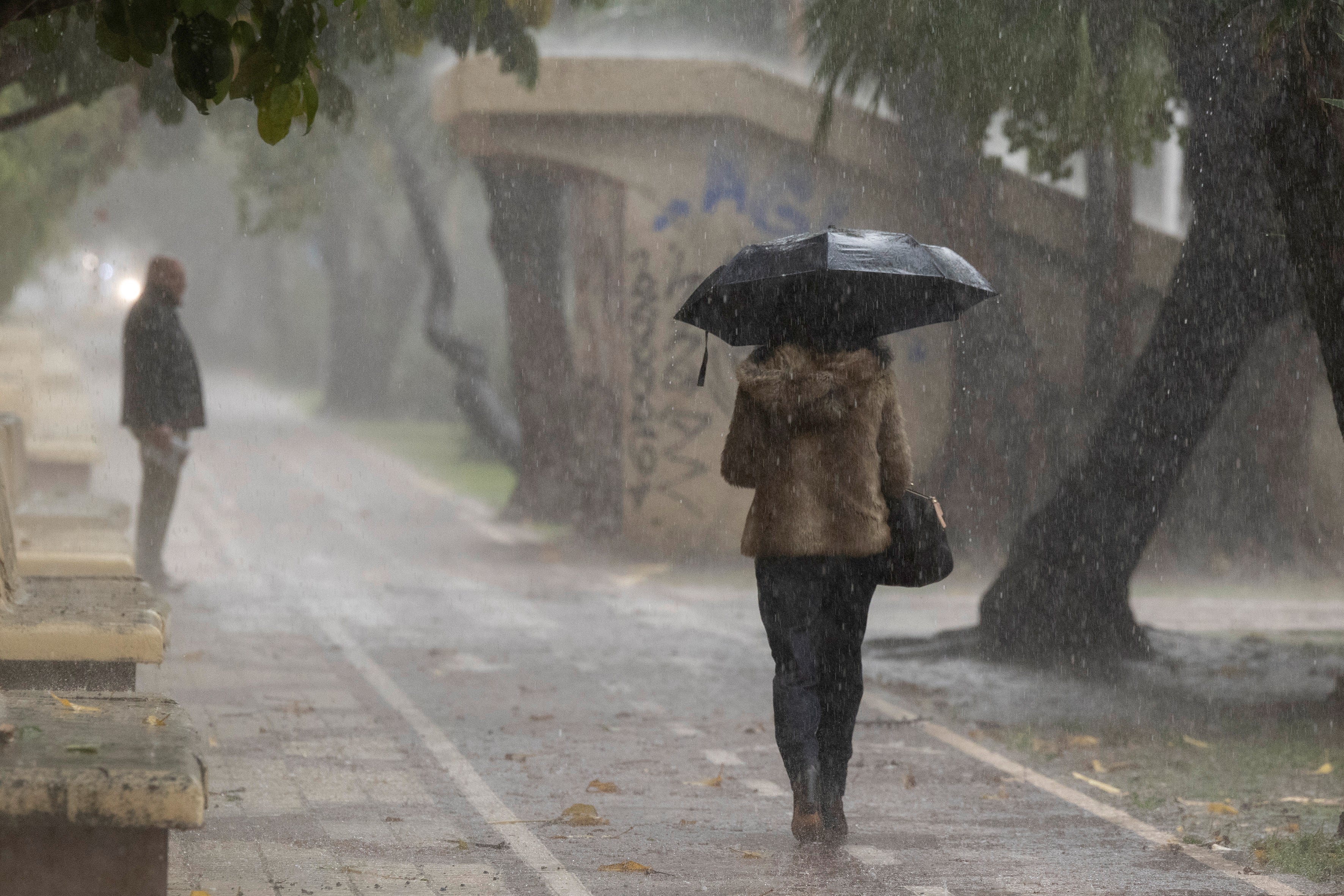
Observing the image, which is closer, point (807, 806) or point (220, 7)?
point (220, 7)

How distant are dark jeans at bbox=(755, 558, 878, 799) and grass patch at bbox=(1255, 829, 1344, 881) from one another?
1.44 meters

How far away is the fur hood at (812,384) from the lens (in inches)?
229

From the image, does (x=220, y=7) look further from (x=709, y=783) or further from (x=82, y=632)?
(x=709, y=783)

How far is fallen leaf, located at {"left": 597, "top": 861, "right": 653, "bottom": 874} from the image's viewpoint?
5680 mm

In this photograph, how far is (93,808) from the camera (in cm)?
400

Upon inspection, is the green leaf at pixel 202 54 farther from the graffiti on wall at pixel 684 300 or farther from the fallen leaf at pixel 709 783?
the graffiti on wall at pixel 684 300

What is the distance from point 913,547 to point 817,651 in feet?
1.54

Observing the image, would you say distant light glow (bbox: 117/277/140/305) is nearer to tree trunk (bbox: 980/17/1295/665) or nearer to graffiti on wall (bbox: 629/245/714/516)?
graffiti on wall (bbox: 629/245/714/516)

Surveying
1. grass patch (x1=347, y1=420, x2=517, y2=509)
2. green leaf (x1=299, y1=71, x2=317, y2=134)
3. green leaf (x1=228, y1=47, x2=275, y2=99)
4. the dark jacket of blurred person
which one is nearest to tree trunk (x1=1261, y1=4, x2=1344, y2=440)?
green leaf (x1=299, y1=71, x2=317, y2=134)

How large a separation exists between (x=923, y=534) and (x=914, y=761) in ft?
6.92

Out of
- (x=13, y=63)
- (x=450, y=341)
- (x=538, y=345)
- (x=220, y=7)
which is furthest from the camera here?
(x=450, y=341)

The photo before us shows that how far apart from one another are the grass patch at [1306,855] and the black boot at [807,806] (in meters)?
1.48

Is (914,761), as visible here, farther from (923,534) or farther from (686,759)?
(923,534)

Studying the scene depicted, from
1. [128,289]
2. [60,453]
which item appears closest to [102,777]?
[60,453]
